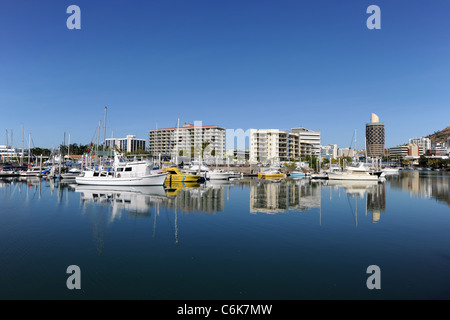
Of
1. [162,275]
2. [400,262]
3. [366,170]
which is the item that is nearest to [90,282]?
[162,275]

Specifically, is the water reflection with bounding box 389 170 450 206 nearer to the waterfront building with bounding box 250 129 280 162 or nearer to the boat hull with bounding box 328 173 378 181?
the boat hull with bounding box 328 173 378 181

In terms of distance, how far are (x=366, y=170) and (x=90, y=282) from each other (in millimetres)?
77749

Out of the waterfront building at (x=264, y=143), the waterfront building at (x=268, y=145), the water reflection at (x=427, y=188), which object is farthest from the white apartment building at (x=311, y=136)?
the water reflection at (x=427, y=188)

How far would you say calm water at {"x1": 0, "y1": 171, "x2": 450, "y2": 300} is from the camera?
10617 millimetres

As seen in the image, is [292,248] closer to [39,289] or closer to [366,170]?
[39,289]

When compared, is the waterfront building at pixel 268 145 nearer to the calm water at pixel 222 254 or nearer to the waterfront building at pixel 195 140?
→ the waterfront building at pixel 195 140

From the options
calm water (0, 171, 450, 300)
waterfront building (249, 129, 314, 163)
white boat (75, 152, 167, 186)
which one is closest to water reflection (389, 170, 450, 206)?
calm water (0, 171, 450, 300)

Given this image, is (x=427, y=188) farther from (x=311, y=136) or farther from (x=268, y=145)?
(x=311, y=136)

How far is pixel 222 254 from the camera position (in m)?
14.6

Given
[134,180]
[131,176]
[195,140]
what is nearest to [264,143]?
[195,140]

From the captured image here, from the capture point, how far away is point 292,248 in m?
15.8

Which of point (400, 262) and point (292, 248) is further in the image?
point (292, 248)

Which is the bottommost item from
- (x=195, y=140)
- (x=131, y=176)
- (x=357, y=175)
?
(x=357, y=175)

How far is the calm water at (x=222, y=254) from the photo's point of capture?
418 inches
